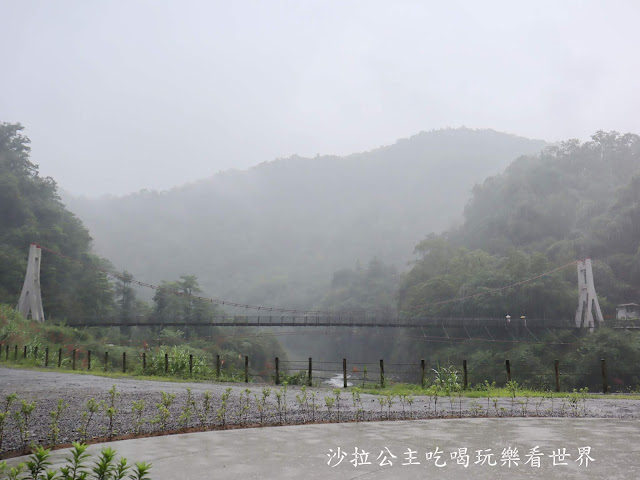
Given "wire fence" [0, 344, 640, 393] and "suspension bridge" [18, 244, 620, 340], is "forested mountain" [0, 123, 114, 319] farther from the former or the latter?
"wire fence" [0, 344, 640, 393]

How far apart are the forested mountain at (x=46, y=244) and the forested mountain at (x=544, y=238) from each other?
27708mm

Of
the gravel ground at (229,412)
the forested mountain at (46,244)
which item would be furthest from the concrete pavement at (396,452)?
the forested mountain at (46,244)

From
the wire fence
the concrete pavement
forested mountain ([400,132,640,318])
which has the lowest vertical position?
the wire fence

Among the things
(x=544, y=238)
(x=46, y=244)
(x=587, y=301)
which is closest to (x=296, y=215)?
(x=544, y=238)

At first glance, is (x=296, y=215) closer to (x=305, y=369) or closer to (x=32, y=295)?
(x=32, y=295)

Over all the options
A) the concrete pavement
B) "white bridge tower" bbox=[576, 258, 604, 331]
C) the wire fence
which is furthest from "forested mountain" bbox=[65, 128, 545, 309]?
the concrete pavement

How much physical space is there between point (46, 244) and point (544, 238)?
45.4m

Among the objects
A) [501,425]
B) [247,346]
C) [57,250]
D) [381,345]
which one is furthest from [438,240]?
[501,425]

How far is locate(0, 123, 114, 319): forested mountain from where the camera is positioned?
37250mm

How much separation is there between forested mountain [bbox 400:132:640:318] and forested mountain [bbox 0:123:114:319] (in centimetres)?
2771

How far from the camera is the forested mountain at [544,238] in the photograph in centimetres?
3722

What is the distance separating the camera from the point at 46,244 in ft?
134

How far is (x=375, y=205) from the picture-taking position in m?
122

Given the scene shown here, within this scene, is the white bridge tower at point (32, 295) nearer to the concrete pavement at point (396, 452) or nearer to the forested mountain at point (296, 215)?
the concrete pavement at point (396, 452)
